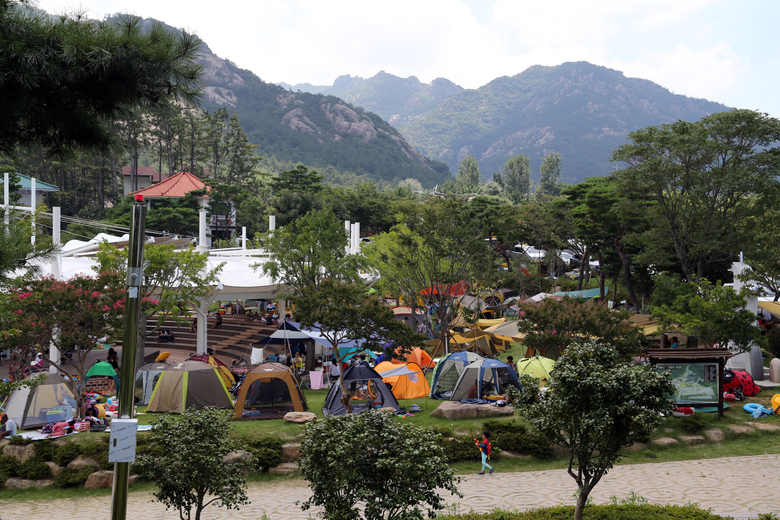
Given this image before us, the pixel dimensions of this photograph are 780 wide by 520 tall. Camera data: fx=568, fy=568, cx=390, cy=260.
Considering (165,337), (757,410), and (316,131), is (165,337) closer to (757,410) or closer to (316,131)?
(757,410)

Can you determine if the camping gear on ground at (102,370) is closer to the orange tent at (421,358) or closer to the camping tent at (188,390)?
the camping tent at (188,390)

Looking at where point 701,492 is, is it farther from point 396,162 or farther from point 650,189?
point 396,162

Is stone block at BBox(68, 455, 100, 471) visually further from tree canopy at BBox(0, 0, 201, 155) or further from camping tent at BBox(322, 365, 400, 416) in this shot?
tree canopy at BBox(0, 0, 201, 155)

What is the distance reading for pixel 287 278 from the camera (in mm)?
23062

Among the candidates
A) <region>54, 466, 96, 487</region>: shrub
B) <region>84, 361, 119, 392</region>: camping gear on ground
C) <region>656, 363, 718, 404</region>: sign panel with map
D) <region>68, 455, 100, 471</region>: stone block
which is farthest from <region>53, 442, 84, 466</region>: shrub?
<region>656, 363, 718, 404</region>: sign panel with map

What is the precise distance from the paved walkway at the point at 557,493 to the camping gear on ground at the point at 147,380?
20.8 ft

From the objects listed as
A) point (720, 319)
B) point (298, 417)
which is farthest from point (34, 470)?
point (720, 319)

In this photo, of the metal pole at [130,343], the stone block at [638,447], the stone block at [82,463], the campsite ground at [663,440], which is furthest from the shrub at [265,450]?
the stone block at [638,447]

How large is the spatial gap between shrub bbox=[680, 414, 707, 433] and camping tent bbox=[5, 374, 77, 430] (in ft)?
54.5

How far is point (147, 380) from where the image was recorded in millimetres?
18484

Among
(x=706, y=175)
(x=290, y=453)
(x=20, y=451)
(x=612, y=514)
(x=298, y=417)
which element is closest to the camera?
(x=612, y=514)

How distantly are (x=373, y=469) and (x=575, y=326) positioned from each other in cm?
1227

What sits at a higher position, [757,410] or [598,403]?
[598,403]

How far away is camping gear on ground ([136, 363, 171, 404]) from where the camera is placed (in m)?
18.3
